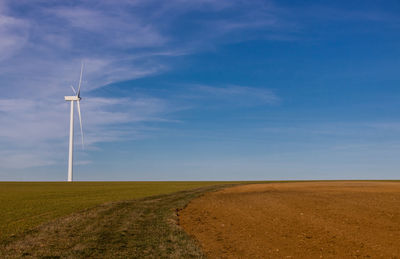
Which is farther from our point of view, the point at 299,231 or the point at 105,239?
the point at 299,231

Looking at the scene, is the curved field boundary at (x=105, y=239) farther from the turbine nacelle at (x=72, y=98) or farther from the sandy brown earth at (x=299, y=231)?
the turbine nacelle at (x=72, y=98)

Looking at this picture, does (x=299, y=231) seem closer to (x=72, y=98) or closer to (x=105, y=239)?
(x=105, y=239)

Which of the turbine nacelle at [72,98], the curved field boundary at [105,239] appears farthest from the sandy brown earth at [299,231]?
the turbine nacelle at [72,98]

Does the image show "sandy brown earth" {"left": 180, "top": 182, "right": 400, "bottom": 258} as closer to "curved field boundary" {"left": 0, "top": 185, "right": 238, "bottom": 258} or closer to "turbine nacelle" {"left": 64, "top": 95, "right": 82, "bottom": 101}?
"curved field boundary" {"left": 0, "top": 185, "right": 238, "bottom": 258}

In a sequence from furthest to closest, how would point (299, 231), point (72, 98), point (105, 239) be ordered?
point (72, 98), point (299, 231), point (105, 239)

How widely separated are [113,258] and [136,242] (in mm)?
2492

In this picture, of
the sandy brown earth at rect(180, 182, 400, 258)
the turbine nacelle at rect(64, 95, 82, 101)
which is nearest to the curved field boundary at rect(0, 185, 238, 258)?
the sandy brown earth at rect(180, 182, 400, 258)

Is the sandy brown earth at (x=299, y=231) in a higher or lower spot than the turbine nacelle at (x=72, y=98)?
lower

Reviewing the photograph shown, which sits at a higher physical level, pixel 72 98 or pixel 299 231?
pixel 72 98

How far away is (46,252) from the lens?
13461 mm

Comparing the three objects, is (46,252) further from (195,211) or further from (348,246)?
(195,211)

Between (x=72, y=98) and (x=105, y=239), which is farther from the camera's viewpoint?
(x=72, y=98)

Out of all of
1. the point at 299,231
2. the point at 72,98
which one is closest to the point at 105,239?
the point at 299,231

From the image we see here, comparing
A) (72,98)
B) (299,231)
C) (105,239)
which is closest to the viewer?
(105,239)
